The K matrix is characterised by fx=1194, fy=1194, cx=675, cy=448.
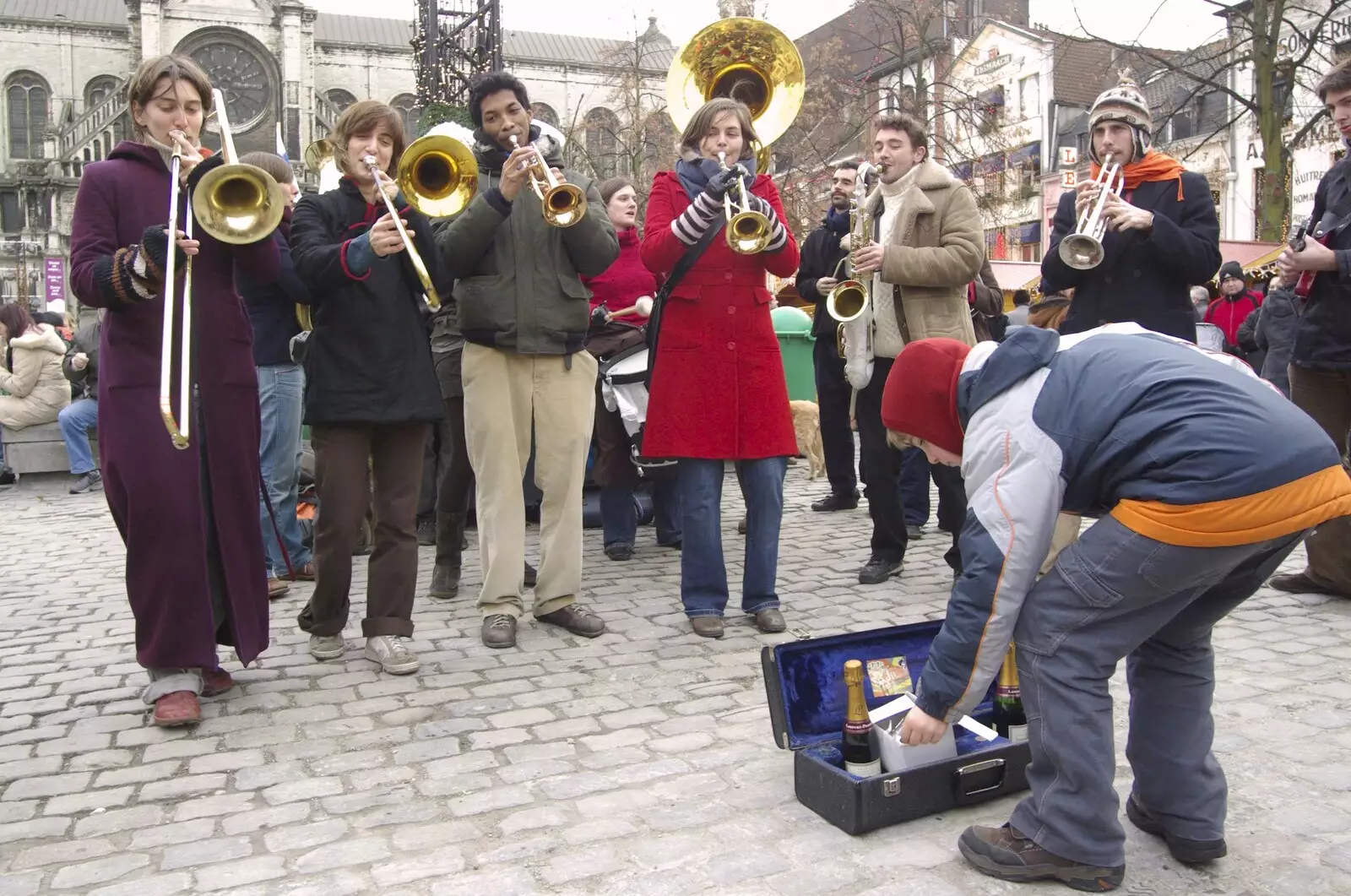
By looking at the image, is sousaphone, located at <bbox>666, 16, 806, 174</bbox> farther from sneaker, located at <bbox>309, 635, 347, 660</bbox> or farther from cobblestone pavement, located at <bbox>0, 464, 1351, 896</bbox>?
sneaker, located at <bbox>309, 635, 347, 660</bbox>

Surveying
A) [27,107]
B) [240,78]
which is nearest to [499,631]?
[240,78]

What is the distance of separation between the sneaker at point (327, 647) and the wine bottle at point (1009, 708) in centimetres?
256

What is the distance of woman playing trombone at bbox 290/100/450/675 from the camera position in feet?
Answer: 14.4

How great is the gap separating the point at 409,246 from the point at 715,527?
1.66 meters

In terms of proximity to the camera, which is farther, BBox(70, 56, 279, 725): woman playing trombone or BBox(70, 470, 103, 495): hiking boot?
BBox(70, 470, 103, 495): hiking boot

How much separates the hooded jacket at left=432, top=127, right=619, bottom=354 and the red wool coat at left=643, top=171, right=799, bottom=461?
11.6 inches

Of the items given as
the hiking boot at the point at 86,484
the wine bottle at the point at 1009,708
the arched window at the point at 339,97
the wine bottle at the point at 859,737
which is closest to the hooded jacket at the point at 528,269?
the wine bottle at the point at 859,737

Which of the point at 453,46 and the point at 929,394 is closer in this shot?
the point at 929,394

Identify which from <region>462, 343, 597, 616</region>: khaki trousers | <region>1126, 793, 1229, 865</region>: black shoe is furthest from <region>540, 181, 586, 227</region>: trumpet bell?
<region>1126, 793, 1229, 865</region>: black shoe

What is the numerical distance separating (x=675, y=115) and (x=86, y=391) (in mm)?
7566

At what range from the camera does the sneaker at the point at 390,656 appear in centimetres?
441

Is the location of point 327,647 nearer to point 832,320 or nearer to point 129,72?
point 832,320

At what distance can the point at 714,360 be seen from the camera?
16.0ft

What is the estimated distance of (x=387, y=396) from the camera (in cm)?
442
